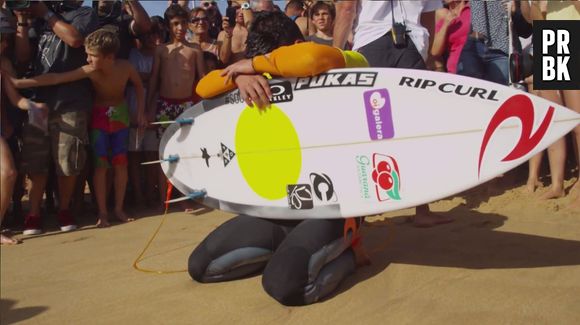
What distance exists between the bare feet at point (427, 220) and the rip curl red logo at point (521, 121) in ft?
3.43

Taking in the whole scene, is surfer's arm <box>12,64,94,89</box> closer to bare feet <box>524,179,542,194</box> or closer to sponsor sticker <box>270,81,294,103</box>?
sponsor sticker <box>270,81,294,103</box>

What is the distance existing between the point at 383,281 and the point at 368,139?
60 cm

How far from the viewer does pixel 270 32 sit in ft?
8.39

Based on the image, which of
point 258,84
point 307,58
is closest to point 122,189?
point 258,84

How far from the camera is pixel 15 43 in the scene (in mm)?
3982

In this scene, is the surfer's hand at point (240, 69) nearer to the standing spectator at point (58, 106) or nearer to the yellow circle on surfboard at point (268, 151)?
→ the yellow circle on surfboard at point (268, 151)

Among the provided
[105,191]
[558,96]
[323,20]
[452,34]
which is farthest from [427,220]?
[105,191]

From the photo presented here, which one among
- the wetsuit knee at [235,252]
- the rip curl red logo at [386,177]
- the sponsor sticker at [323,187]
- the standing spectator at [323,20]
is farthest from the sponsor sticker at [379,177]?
the standing spectator at [323,20]

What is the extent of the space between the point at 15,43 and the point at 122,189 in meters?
1.30

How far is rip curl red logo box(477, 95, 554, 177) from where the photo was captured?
6.81ft

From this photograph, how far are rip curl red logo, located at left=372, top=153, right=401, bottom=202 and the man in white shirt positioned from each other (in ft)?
2.65

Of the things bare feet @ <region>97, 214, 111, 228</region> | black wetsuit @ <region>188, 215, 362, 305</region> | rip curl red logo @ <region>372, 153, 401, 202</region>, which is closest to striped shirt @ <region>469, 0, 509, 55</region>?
rip curl red logo @ <region>372, 153, 401, 202</region>

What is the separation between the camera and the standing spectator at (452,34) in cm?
416

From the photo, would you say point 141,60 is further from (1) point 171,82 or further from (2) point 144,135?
(2) point 144,135
